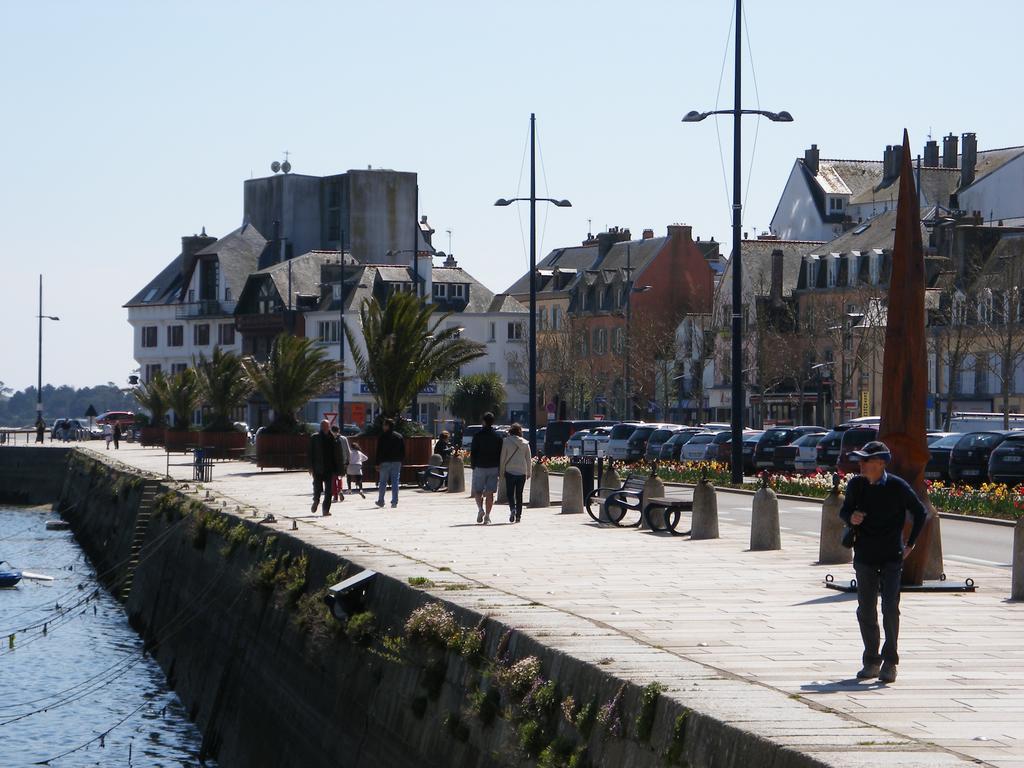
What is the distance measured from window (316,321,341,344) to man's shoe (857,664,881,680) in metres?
101

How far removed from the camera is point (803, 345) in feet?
289

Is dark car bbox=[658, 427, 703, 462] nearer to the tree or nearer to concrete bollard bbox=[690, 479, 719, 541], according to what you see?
concrete bollard bbox=[690, 479, 719, 541]

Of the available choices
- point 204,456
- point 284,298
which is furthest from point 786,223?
point 204,456

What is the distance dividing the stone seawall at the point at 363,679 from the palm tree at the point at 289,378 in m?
19.0

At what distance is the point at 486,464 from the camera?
28688 mm

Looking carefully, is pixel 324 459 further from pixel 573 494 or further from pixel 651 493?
pixel 651 493

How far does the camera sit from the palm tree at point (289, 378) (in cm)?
5375

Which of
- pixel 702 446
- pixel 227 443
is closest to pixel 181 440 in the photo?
pixel 227 443

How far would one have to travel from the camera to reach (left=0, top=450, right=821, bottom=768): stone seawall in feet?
33.0

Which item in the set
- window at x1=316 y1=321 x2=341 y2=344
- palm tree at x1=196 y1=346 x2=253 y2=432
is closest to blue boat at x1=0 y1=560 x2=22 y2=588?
palm tree at x1=196 y1=346 x2=253 y2=432

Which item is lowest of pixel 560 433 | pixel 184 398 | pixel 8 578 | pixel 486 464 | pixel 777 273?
pixel 8 578

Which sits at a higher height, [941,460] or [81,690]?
[941,460]

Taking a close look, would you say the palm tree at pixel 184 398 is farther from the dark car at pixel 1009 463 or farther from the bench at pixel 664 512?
the bench at pixel 664 512

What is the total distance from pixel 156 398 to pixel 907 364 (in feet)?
252
